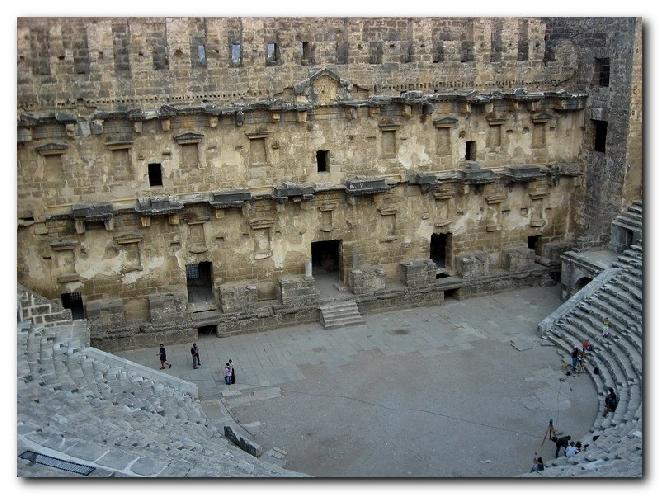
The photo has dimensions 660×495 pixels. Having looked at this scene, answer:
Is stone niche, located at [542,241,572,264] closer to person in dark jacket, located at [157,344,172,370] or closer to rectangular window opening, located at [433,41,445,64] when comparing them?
rectangular window opening, located at [433,41,445,64]

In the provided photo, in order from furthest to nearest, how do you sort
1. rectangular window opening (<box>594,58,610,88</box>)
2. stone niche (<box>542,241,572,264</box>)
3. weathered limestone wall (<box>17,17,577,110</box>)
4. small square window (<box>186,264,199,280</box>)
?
1. stone niche (<box>542,241,572,264</box>)
2. small square window (<box>186,264,199,280</box>)
3. rectangular window opening (<box>594,58,610,88</box>)
4. weathered limestone wall (<box>17,17,577,110</box>)

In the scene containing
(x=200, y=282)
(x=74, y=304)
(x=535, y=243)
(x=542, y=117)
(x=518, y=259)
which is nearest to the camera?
(x=74, y=304)

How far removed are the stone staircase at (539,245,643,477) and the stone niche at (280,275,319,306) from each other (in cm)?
692

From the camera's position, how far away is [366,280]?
76.8ft

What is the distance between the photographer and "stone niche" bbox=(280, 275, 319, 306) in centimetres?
2250

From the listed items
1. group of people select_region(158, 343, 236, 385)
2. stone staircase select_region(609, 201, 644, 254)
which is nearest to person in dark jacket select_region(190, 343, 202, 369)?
group of people select_region(158, 343, 236, 385)

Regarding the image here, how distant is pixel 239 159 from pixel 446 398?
8948 millimetres

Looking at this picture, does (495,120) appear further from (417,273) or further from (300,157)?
(300,157)

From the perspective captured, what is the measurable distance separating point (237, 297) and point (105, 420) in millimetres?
7856

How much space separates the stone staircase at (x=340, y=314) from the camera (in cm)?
2261

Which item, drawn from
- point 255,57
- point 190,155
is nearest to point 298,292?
point 190,155

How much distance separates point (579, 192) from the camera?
25688 millimetres

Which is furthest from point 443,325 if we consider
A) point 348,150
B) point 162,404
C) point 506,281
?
point 162,404

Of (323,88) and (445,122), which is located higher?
(323,88)
